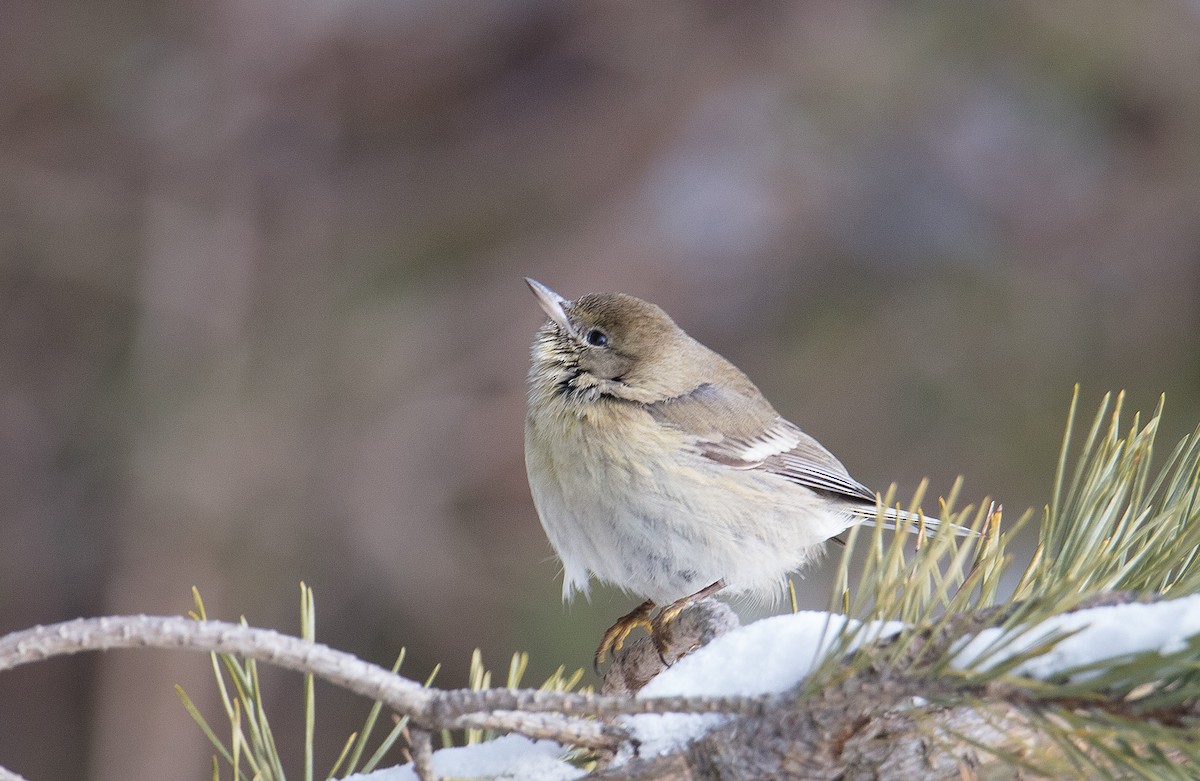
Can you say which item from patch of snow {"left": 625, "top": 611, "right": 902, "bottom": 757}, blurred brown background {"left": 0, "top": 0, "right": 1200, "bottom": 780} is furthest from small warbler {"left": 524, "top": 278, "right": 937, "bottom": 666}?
blurred brown background {"left": 0, "top": 0, "right": 1200, "bottom": 780}

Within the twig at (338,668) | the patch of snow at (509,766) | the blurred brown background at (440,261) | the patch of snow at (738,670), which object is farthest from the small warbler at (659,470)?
the blurred brown background at (440,261)

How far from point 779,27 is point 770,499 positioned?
2820 mm

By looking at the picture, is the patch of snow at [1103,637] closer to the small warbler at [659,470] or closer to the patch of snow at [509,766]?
the patch of snow at [509,766]

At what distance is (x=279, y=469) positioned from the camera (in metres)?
5.32

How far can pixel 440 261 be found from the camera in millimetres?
5734

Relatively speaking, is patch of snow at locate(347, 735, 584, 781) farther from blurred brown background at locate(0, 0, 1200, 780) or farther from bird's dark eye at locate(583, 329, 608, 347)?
blurred brown background at locate(0, 0, 1200, 780)

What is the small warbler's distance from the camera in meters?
3.05

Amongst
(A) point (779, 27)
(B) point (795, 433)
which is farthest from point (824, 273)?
(B) point (795, 433)

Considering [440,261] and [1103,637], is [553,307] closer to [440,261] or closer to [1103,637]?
[440,261]

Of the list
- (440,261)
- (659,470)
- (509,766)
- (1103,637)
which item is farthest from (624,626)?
(440,261)

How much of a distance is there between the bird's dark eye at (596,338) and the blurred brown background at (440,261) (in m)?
1.88

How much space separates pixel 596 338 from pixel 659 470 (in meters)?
0.60

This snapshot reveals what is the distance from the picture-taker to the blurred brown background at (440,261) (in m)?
5.17

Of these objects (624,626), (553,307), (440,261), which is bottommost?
(624,626)
